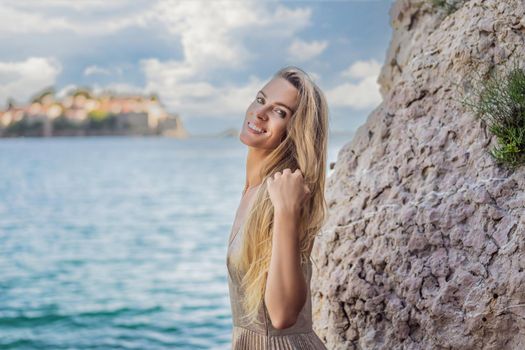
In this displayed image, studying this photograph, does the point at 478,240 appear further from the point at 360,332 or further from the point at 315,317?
the point at 315,317

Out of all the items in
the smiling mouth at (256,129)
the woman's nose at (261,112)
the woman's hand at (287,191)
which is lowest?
the woman's hand at (287,191)

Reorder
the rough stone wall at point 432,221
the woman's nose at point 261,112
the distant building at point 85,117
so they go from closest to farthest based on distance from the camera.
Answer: the woman's nose at point 261,112 < the rough stone wall at point 432,221 < the distant building at point 85,117

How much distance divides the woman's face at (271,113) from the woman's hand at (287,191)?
0.21 metres

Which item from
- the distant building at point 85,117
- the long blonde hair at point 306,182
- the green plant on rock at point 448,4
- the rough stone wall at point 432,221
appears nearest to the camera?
the long blonde hair at point 306,182

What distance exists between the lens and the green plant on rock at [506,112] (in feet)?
10.9

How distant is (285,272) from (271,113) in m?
0.60

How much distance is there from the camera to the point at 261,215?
106 inches

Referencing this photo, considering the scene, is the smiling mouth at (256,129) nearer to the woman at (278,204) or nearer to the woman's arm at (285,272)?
the woman at (278,204)

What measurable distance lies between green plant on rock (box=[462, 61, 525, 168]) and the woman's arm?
120cm

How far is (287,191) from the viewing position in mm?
2598

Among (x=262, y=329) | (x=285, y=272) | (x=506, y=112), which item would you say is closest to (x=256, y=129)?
(x=285, y=272)

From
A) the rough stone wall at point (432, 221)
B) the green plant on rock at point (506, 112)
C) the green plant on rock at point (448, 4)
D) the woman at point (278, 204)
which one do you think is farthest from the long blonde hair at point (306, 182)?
the green plant on rock at point (448, 4)

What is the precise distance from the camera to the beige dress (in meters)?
2.79

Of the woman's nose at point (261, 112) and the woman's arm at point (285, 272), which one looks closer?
the woman's arm at point (285, 272)
